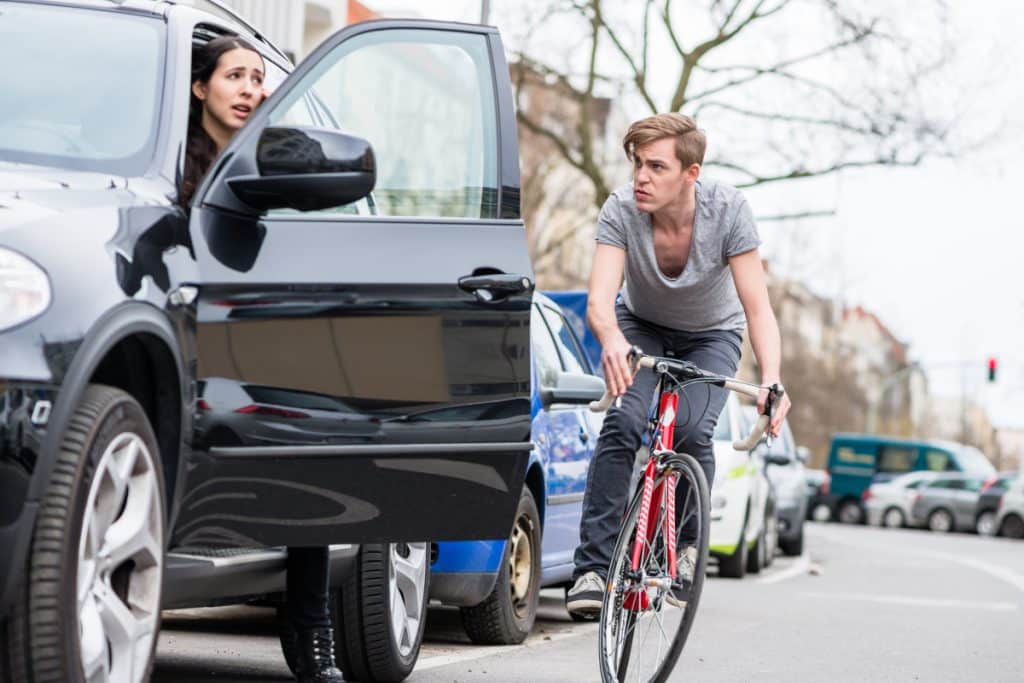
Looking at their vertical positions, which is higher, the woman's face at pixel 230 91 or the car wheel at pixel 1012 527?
the woman's face at pixel 230 91

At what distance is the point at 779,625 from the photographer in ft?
34.5

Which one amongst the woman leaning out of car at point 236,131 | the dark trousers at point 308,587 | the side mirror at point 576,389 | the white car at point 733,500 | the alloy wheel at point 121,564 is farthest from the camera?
the white car at point 733,500

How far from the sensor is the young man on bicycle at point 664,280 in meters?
5.98

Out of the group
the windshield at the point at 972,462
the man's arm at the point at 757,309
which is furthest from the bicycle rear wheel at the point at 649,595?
the windshield at the point at 972,462

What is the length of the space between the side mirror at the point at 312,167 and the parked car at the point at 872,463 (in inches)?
1823

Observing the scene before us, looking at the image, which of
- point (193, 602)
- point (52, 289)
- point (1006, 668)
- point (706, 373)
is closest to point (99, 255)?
point (52, 289)

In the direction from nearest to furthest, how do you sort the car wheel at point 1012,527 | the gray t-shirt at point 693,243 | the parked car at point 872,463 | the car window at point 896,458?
the gray t-shirt at point 693,243
the car wheel at point 1012,527
the parked car at point 872,463
the car window at point 896,458

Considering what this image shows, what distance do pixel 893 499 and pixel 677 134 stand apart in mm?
41278

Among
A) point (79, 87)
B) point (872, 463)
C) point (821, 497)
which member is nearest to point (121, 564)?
point (79, 87)

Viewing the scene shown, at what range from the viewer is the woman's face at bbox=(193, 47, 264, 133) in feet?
17.2

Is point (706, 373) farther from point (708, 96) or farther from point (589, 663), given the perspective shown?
point (708, 96)

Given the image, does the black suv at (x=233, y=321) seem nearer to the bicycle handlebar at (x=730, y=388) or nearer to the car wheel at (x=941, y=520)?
the bicycle handlebar at (x=730, y=388)

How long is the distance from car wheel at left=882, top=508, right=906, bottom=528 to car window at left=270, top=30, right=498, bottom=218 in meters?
41.8

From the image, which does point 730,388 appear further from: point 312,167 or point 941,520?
point 941,520
